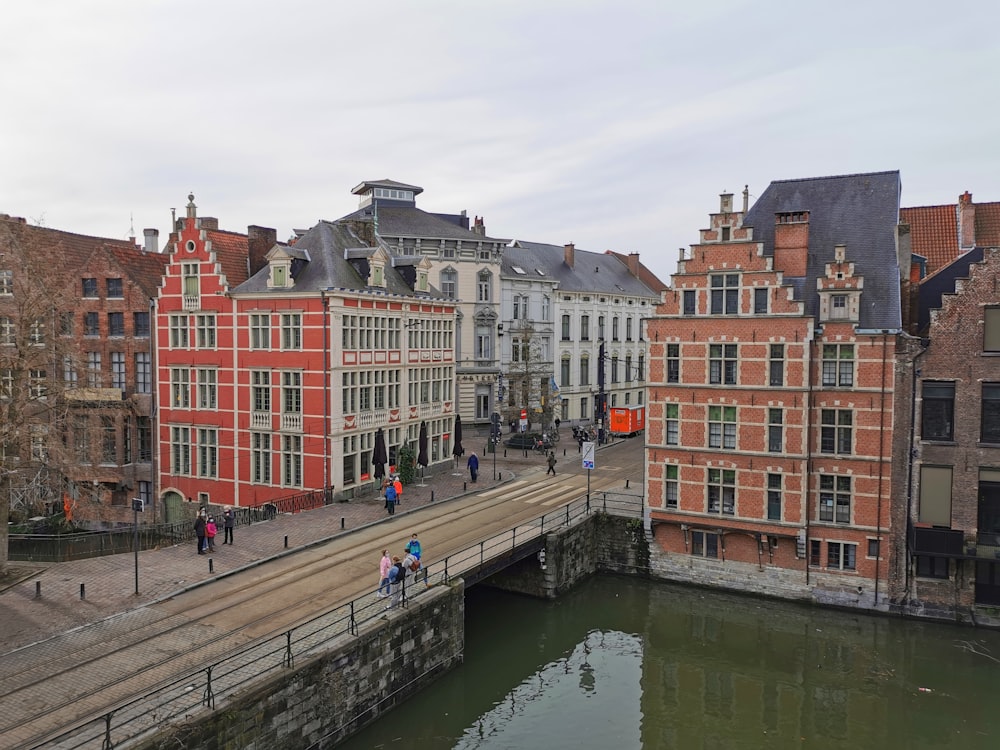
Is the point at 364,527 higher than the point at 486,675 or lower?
higher

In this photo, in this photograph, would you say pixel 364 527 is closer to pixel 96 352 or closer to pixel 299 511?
pixel 299 511

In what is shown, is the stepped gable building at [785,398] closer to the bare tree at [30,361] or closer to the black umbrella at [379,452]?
the black umbrella at [379,452]

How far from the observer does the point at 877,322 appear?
84.3 feet

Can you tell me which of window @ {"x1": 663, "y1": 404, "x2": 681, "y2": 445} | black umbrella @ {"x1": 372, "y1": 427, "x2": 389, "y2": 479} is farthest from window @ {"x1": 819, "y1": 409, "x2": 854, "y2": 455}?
black umbrella @ {"x1": 372, "y1": 427, "x2": 389, "y2": 479}

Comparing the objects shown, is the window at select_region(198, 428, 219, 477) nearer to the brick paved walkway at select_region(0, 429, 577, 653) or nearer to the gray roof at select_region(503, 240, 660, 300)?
the brick paved walkway at select_region(0, 429, 577, 653)

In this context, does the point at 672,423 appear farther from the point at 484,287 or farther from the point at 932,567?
the point at 484,287

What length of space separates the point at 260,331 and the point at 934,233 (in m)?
29.4

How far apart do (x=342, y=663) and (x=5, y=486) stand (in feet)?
35.2

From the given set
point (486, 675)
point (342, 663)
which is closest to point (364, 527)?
point (486, 675)

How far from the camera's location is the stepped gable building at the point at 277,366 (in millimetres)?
31844

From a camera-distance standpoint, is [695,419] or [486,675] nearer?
[486,675]

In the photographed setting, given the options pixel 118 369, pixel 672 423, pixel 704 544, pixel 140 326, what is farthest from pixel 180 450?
pixel 704 544

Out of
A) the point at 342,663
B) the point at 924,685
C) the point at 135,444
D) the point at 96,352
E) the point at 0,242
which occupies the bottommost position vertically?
the point at 924,685

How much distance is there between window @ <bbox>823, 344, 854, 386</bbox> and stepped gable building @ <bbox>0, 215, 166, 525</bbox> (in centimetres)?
2295
